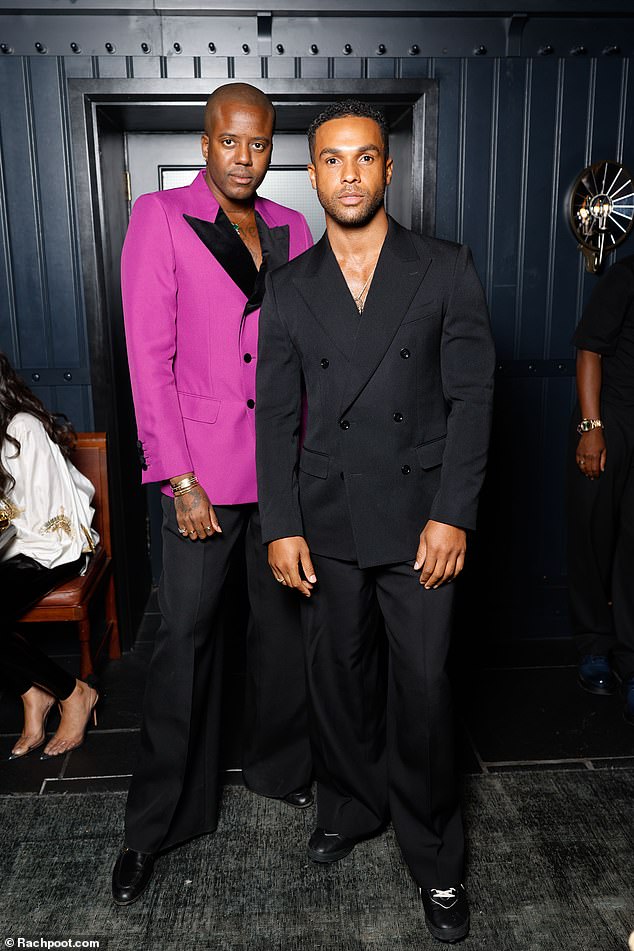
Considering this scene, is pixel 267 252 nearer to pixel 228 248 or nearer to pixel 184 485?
pixel 228 248

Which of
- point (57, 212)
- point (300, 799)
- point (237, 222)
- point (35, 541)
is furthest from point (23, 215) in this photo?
point (300, 799)

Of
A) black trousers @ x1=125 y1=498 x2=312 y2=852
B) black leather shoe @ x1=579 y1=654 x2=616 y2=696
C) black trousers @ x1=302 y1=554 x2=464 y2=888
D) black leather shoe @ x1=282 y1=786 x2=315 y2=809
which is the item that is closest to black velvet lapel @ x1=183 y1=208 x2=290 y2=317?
black trousers @ x1=125 y1=498 x2=312 y2=852

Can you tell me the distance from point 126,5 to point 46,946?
10.5 feet

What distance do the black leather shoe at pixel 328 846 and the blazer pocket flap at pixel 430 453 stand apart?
113 centimetres

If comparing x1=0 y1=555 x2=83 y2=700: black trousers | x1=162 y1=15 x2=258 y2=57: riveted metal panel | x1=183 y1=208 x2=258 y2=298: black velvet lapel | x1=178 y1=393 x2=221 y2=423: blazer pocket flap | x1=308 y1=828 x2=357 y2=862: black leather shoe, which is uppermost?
x1=162 y1=15 x2=258 y2=57: riveted metal panel

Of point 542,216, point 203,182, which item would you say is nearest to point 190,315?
point 203,182

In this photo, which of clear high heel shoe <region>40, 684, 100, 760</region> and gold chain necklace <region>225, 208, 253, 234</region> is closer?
gold chain necklace <region>225, 208, 253, 234</region>

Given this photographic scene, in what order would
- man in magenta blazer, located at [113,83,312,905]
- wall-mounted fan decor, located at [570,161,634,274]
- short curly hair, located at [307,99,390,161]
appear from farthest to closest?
wall-mounted fan decor, located at [570,161,634,274], man in magenta blazer, located at [113,83,312,905], short curly hair, located at [307,99,390,161]

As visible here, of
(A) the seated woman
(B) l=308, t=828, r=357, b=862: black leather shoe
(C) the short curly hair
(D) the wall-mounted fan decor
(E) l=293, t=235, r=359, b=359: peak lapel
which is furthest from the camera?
(D) the wall-mounted fan decor

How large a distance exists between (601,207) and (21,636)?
289 cm

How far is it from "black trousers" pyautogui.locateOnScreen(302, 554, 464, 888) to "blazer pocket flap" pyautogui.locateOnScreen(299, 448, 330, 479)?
0.79 feet

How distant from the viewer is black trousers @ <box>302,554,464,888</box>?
2170 millimetres

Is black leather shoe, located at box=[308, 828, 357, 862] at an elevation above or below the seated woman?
below

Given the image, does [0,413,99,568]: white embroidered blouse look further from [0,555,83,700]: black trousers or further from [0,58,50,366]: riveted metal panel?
[0,58,50,366]: riveted metal panel
